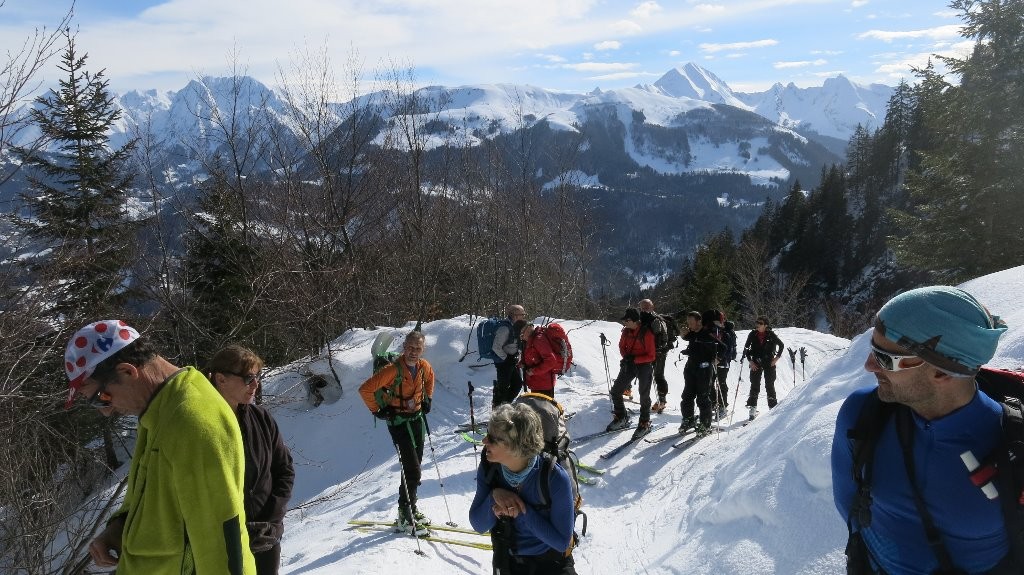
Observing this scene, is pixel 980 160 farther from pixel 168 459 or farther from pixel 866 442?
pixel 168 459

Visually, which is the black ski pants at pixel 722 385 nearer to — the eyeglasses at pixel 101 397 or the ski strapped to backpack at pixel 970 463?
the ski strapped to backpack at pixel 970 463

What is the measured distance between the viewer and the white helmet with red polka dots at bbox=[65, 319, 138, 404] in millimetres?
2252

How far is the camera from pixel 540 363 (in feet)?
28.5

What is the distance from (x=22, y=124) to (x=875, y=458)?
7.64 meters

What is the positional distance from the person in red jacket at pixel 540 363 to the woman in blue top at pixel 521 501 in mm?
5390

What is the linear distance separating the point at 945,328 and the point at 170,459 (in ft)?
9.28

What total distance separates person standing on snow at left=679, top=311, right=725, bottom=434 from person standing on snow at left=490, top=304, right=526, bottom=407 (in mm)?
2712

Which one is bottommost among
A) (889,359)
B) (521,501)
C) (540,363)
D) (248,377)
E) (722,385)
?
(722,385)

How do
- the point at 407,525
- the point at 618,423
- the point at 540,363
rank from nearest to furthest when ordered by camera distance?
the point at 407,525, the point at 540,363, the point at 618,423

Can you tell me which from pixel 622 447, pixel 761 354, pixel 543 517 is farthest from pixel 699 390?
pixel 543 517

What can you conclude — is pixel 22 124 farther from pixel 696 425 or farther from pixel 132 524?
pixel 696 425

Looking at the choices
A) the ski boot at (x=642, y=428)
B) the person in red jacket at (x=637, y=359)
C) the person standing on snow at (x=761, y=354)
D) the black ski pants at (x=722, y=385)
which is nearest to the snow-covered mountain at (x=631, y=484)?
the ski boot at (x=642, y=428)

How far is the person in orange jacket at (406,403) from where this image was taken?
568 cm

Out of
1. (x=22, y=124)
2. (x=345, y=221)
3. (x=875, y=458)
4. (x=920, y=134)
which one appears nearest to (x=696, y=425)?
(x=875, y=458)
